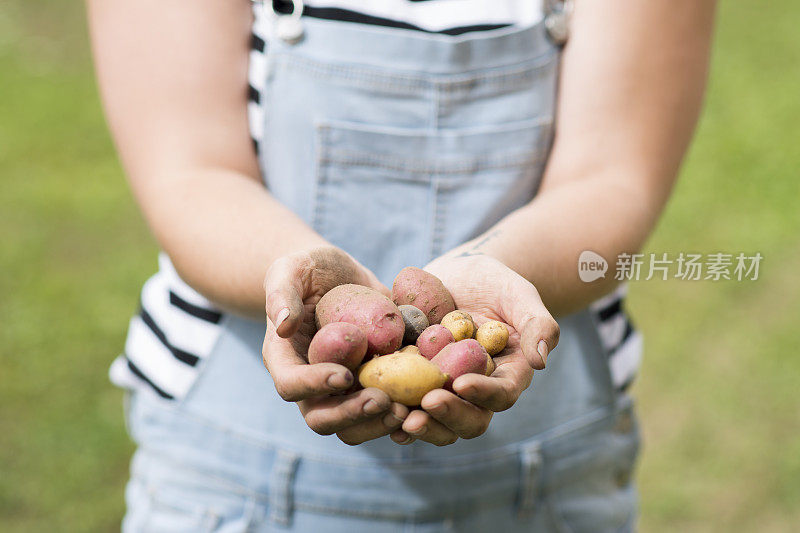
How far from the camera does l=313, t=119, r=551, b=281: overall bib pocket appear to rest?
160 centimetres

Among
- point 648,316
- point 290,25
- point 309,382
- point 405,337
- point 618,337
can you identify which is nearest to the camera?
point 309,382

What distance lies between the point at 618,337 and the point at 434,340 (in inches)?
23.9

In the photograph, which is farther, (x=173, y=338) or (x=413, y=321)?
(x=173, y=338)

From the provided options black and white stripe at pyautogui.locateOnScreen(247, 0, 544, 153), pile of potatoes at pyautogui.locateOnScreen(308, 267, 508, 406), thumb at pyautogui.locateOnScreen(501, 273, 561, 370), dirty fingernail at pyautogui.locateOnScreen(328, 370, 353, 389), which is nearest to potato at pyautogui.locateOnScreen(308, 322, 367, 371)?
pile of potatoes at pyautogui.locateOnScreen(308, 267, 508, 406)

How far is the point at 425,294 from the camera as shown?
4.55 ft

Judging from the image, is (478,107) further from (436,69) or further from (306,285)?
(306,285)

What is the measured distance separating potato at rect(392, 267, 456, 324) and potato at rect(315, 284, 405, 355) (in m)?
0.05

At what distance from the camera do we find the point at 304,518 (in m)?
1.60

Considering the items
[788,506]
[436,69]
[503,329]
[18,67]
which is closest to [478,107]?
[436,69]

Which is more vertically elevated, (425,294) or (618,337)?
(425,294)

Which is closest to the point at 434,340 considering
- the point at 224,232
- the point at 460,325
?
the point at 460,325

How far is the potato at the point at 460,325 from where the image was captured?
1.33 m

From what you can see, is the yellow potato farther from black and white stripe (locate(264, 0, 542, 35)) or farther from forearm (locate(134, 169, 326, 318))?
black and white stripe (locate(264, 0, 542, 35))

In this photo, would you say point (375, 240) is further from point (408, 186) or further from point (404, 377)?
point (404, 377)
